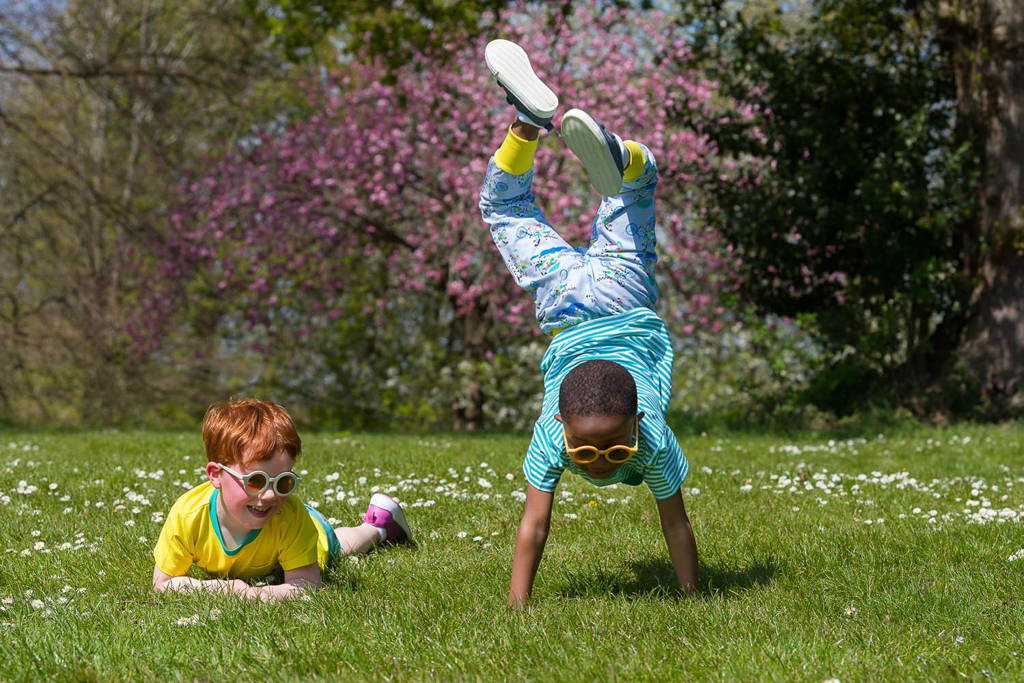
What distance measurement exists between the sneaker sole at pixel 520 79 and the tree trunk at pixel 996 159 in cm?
1147

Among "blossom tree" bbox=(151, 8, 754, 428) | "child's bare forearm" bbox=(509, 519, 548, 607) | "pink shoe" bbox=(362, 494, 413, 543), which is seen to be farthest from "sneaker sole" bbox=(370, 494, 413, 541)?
"blossom tree" bbox=(151, 8, 754, 428)

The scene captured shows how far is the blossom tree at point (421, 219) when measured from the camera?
721 inches

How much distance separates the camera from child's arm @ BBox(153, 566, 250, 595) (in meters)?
4.88

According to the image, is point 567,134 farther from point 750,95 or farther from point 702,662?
point 750,95

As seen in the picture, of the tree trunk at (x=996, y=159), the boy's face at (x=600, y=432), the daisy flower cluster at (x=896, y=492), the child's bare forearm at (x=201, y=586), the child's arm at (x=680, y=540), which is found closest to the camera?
the boy's face at (x=600, y=432)

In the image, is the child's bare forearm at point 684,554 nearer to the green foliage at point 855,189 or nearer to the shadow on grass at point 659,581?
the shadow on grass at point 659,581

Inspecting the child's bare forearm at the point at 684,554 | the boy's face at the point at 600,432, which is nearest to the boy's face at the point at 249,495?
the boy's face at the point at 600,432

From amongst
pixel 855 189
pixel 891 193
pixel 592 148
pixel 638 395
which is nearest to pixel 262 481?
pixel 638 395

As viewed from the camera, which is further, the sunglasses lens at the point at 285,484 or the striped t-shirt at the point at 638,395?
the sunglasses lens at the point at 285,484

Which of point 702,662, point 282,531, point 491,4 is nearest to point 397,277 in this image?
point 491,4

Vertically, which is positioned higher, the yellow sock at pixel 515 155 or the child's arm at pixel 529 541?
the yellow sock at pixel 515 155

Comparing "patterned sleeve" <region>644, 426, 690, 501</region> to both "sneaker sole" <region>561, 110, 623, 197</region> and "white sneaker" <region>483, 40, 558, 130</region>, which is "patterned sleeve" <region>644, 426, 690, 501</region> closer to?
"sneaker sole" <region>561, 110, 623, 197</region>

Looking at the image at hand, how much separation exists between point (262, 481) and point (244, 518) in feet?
0.99

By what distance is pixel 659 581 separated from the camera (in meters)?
5.18
